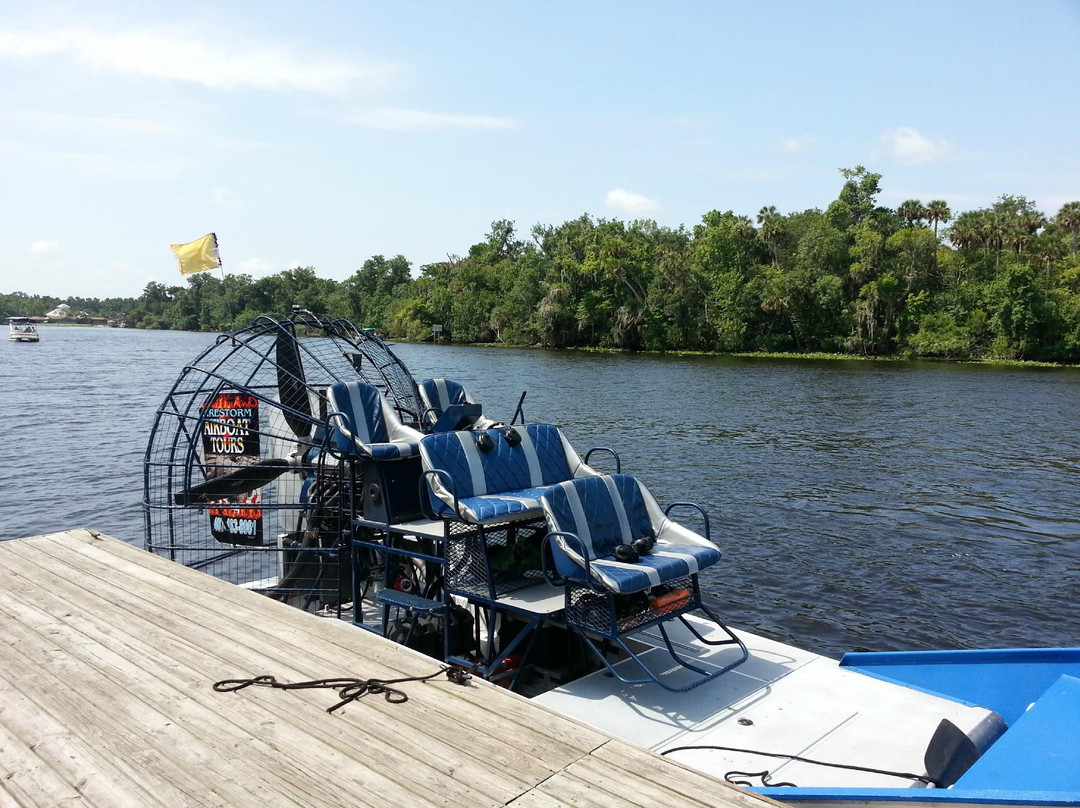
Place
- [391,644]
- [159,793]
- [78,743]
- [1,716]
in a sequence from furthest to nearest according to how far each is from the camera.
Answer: [391,644], [1,716], [78,743], [159,793]

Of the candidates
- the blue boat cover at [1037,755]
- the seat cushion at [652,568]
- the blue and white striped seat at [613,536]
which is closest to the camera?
the blue boat cover at [1037,755]

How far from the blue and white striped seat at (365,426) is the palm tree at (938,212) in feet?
295

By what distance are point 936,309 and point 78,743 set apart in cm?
7830

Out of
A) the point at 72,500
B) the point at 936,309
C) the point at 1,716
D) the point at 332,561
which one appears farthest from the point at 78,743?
the point at 936,309

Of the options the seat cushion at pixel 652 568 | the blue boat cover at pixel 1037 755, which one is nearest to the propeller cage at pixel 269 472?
the seat cushion at pixel 652 568

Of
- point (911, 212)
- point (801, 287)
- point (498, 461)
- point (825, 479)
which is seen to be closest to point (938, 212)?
point (911, 212)

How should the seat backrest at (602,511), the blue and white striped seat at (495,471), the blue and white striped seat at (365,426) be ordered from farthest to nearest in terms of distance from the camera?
the blue and white striped seat at (365,426) → the blue and white striped seat at (495,471) → the seat backrest at (602,511)

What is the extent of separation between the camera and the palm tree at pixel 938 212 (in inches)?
3482

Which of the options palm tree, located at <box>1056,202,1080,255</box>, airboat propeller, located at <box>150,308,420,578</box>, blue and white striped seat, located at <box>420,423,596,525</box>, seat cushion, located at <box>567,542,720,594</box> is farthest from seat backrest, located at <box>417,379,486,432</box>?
palm tree, located at <box>1056,202,1080,255</box>

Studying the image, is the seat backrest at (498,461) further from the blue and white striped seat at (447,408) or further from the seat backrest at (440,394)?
the seat backrest at (440,394)

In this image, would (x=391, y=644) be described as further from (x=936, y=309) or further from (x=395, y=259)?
(x=395, y=259)

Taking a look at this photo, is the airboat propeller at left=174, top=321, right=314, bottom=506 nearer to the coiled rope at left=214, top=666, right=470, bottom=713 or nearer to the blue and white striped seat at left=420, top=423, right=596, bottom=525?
the blue and white striped seat at left=420, top=423, right=596, bottom=525

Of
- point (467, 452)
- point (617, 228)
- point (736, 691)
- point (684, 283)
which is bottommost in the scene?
point (736, 691)

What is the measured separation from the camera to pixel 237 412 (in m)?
10.7
